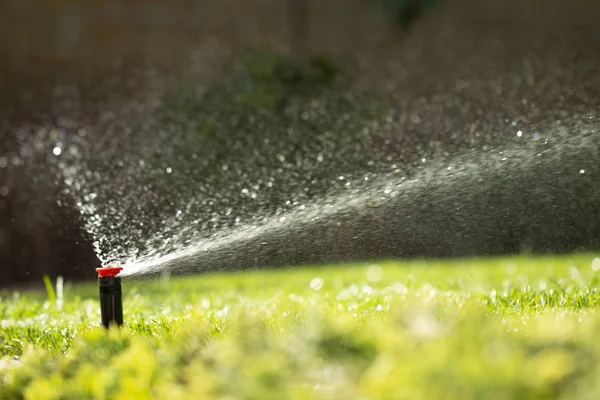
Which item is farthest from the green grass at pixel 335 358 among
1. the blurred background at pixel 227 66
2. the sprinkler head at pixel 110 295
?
the blurred background at pixel 227 66

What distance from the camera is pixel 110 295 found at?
265 cm

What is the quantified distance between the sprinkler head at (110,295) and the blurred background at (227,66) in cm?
379

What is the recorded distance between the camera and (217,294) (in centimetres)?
476

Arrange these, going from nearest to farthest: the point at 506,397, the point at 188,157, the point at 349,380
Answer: the point at 506,397
the point at 349,380
the point at 188,157

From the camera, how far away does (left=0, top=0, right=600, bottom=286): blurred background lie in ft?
23.1

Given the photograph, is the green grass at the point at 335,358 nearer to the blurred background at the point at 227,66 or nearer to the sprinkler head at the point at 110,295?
the sprinkler head at the point at 110,295

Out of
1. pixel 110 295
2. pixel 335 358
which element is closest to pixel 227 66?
pixel 110 295

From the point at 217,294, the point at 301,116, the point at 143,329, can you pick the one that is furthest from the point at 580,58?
the point at 143,329

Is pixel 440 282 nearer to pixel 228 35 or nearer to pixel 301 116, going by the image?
pixel 301 116

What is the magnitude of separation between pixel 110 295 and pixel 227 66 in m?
7.16

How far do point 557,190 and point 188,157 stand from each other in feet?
13.3

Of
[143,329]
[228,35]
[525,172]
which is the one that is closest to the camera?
[143,329]

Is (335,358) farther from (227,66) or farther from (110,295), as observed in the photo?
(227,66)

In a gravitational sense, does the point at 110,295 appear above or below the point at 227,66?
below
